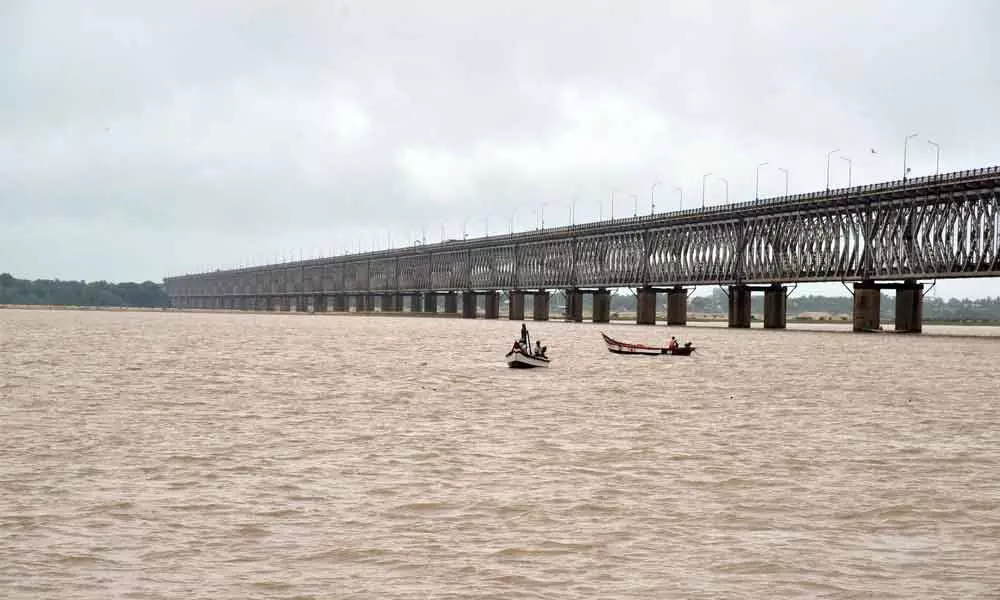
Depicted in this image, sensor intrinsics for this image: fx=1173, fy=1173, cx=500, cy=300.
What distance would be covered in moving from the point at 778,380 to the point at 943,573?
37149mm

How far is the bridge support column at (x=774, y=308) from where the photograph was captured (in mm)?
144750

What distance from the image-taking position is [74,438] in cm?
2698

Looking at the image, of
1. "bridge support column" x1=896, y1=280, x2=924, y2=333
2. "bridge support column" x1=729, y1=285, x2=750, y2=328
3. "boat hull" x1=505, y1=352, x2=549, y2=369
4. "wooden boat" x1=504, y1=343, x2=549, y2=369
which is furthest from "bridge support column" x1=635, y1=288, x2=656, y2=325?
"wooden boat" x1=504, y1=343, x2=549, y2=369

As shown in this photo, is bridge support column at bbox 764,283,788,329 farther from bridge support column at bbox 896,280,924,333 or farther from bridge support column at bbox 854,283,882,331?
bridge support column at bbox 896,280,924,333

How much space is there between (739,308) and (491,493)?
134m

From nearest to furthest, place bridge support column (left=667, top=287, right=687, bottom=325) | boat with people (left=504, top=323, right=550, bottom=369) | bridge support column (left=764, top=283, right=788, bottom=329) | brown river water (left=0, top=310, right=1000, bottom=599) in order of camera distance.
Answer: brown river water (left=0, top=310, right=1000, bottom=599) < boat with people (left=504, top=323, right=550, bottom=369) < bridge support column (left=764, top=283, right=788, bottom=329) < bridge support column (left=667, top=287, right=687, bottom=325)

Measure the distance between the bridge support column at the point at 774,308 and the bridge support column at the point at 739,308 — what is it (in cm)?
323

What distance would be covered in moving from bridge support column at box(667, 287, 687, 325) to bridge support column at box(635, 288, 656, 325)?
15.9 feet

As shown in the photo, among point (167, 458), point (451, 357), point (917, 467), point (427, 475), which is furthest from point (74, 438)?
point (451, 357)

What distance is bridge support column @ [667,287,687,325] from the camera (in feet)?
527

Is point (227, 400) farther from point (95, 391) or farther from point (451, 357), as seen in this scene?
point (451, 357)

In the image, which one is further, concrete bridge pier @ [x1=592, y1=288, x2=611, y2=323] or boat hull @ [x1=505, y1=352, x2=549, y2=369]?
concrete bridge pier @ [x1=592, y1=288, x2=611, y2=323]

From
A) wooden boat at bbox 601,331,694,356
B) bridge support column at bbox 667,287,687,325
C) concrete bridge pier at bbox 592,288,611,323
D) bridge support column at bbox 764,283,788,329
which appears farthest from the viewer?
concrete bridge pier at bbox 592,288,611,323

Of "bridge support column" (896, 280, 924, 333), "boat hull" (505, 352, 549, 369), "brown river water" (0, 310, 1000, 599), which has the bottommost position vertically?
"brown river water" (0, 310, 1000, 599)
